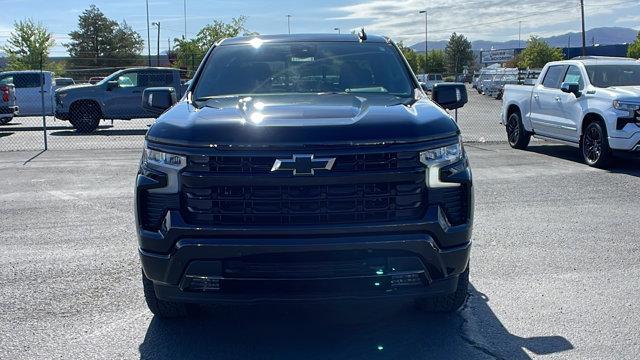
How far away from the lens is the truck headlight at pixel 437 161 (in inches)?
149

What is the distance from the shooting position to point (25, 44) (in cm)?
5881

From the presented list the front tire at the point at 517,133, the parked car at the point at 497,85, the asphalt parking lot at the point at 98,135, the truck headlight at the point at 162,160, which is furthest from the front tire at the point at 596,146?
the parked car at the point at 497,85

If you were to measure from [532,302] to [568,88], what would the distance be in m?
7.68

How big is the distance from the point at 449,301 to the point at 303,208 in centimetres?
136

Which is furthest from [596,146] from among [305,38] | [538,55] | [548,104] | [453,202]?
[538,55]

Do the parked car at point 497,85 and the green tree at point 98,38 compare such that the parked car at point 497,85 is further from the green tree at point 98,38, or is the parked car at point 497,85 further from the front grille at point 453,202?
the green tree at point 98,38

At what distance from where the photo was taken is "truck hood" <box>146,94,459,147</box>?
3.71 m

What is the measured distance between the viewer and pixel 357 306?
4797 millimetres

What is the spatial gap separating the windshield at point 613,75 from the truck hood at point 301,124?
8.48 metres

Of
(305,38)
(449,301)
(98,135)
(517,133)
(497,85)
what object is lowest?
(449,301)

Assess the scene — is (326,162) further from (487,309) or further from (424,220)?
(487,309)

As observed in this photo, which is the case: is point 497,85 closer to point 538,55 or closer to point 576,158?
point 576,158

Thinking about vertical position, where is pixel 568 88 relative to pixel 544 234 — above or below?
above

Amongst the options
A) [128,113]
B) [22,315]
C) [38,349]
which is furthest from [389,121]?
[128,113]
